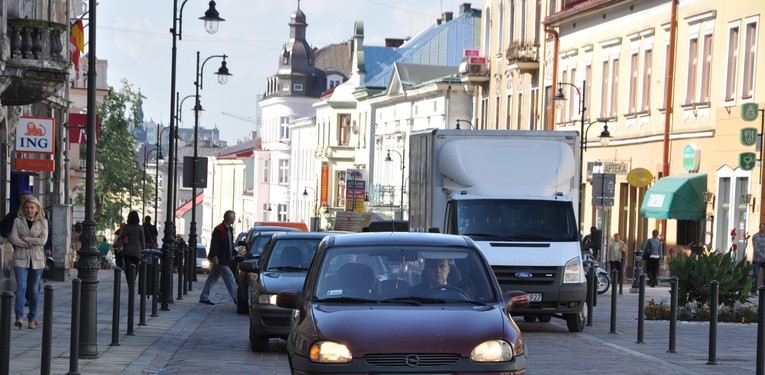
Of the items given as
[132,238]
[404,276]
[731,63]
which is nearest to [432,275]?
[404,276]

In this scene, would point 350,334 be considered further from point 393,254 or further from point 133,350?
point 133,350

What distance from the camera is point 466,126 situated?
277 feet

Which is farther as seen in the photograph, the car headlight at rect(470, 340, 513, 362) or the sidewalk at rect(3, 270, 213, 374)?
the sidewalk at rect(3, 270, 213, 374)

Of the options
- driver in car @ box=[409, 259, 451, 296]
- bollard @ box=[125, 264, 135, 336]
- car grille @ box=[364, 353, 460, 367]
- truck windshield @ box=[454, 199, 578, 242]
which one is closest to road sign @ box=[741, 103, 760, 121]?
truck windshield @ box=[454, 199, 578, 242]

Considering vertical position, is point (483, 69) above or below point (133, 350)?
above

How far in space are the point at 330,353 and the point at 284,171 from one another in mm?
132318

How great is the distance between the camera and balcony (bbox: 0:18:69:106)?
2734 centimetres

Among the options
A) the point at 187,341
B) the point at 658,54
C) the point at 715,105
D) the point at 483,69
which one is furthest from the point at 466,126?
the point at 187,341

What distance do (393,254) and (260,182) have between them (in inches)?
5320

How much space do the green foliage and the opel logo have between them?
47.4 feet

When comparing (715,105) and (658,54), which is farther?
(658,54)

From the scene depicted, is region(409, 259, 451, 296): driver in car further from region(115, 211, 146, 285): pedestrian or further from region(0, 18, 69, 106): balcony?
region(115, 211, 146, 285): pedestrian

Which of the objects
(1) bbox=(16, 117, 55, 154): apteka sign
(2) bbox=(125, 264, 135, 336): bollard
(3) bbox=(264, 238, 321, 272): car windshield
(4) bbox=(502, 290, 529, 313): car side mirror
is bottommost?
(2) bbox=(125, 264, 135, 336): bollard

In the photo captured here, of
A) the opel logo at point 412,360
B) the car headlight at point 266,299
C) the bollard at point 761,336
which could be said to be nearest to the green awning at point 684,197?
the car headlight at point 266,299
